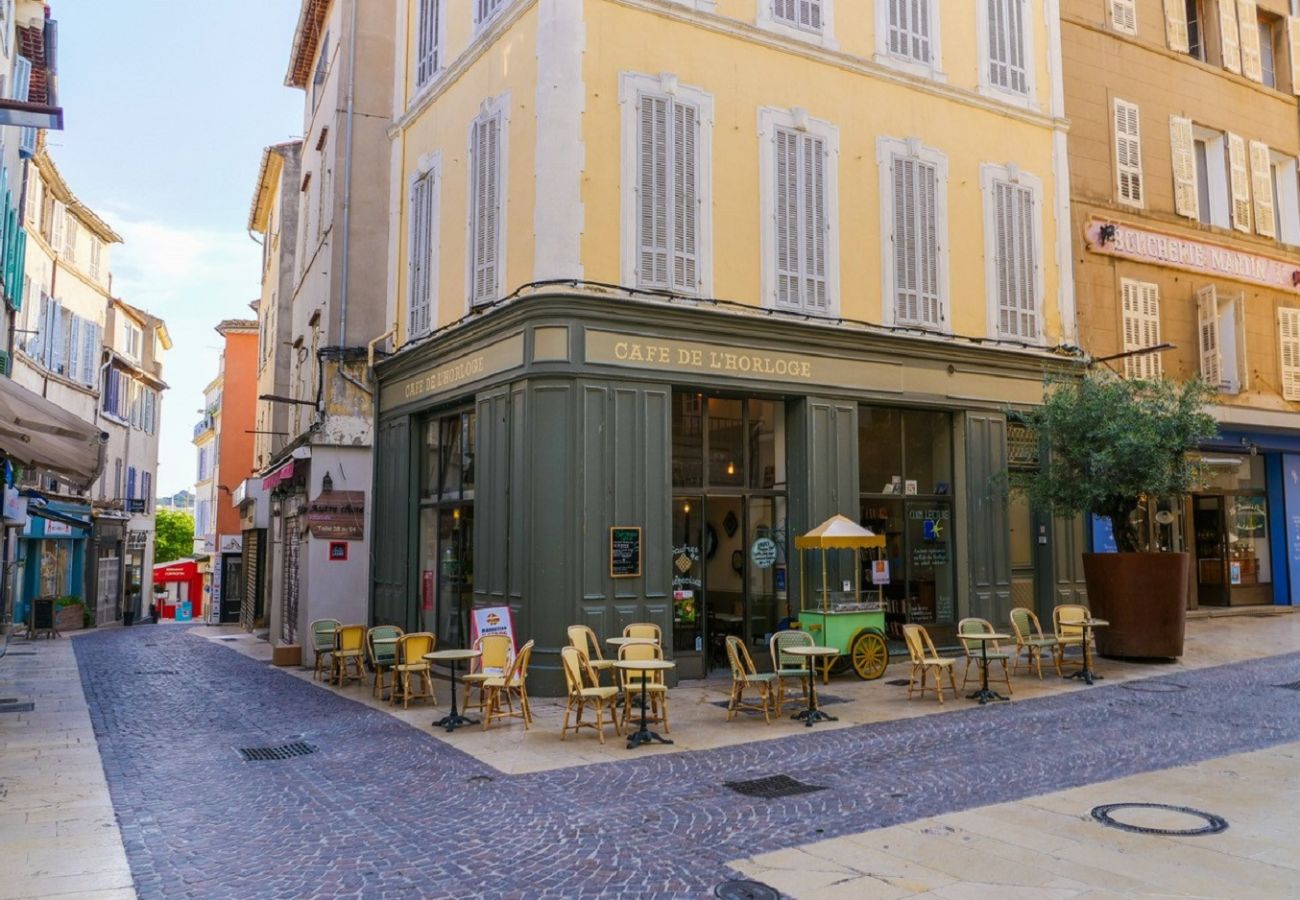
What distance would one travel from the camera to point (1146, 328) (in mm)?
17875

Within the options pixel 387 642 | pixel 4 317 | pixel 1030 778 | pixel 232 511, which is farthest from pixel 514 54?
pixel 232 511

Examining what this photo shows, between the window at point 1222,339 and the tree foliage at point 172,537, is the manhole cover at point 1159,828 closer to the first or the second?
the window at point 1222,339

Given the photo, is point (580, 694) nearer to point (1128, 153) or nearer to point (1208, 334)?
point (1128, 153)

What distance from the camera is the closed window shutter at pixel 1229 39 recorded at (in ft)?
65.1

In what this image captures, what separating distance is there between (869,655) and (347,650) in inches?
258

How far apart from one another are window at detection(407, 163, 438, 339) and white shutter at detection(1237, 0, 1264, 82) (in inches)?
660

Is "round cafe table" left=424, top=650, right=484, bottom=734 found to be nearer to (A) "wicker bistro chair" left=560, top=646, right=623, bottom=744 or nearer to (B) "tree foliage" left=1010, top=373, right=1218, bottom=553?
(A) "wicker bistro chair" left=560, top=646, right=623, bottom=744

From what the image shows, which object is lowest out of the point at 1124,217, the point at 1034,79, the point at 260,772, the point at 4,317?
the point at 260,772

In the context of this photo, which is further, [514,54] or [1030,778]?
[514,54]

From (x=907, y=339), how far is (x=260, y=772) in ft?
32.5

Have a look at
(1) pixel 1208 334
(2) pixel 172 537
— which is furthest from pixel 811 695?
(2) pixel 172 537

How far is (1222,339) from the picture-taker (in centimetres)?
1911

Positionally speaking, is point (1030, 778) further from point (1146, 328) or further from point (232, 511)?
point (232, 511)

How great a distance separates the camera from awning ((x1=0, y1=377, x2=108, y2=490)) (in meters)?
9.12
